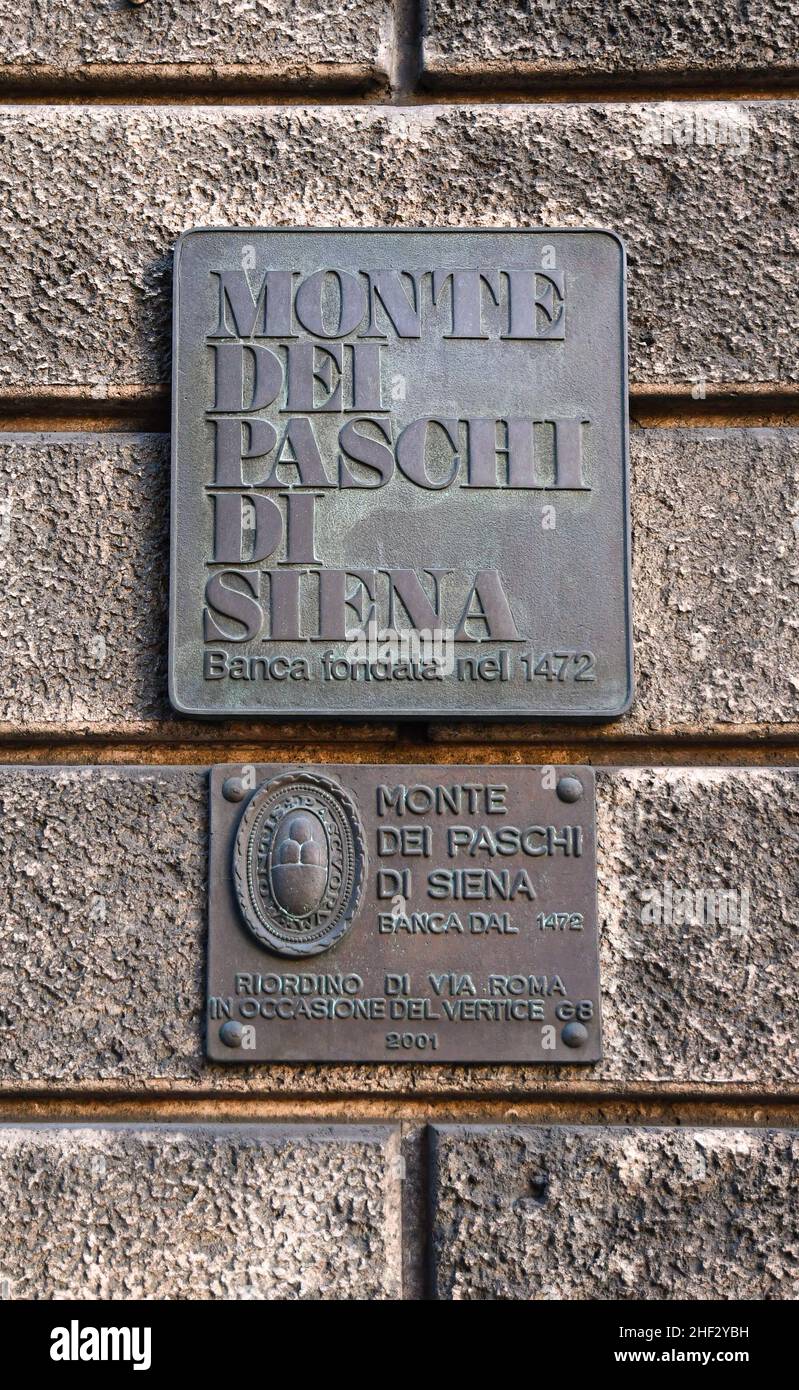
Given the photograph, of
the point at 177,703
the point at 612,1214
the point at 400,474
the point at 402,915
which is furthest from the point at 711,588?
the point at 612,1214

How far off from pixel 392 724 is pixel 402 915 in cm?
35

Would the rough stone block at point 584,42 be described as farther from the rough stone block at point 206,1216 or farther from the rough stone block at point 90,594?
the rough stone block at point 206,1216

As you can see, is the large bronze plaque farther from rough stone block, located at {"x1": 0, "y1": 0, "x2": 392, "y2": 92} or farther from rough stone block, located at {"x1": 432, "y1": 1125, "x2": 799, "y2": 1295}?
rough stone block, located at {"x1": 432, "y1": 1125, "x2": 799, "y2": 1295}

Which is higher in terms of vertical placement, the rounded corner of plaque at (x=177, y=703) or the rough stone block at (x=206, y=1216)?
the rounded corner of plaque at (x=177, y=703)

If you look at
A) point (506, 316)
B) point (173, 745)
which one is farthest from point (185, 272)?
point (173, 745)

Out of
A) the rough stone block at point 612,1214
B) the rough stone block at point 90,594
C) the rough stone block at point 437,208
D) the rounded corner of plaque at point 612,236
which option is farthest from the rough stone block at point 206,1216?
the rounded corner of plaque at point 612,236

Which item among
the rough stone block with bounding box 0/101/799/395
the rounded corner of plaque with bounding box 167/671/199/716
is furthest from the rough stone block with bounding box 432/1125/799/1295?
the rough stone block with bounding box 0/101/799/395

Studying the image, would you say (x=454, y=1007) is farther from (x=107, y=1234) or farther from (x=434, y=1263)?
(x=107, y=1234)

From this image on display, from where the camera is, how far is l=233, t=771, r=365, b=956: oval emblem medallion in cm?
200

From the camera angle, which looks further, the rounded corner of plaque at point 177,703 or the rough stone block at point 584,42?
the rough stone block at point 584,42

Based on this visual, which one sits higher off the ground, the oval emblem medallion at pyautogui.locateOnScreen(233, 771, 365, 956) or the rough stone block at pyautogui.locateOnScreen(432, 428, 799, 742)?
the rough stone block at pyautogui.locateOnScreen(432, 428, 799, 742)

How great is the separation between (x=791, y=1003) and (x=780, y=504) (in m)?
0.92

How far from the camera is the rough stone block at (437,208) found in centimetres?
217

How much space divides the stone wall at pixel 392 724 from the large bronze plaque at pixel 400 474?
0.08m
